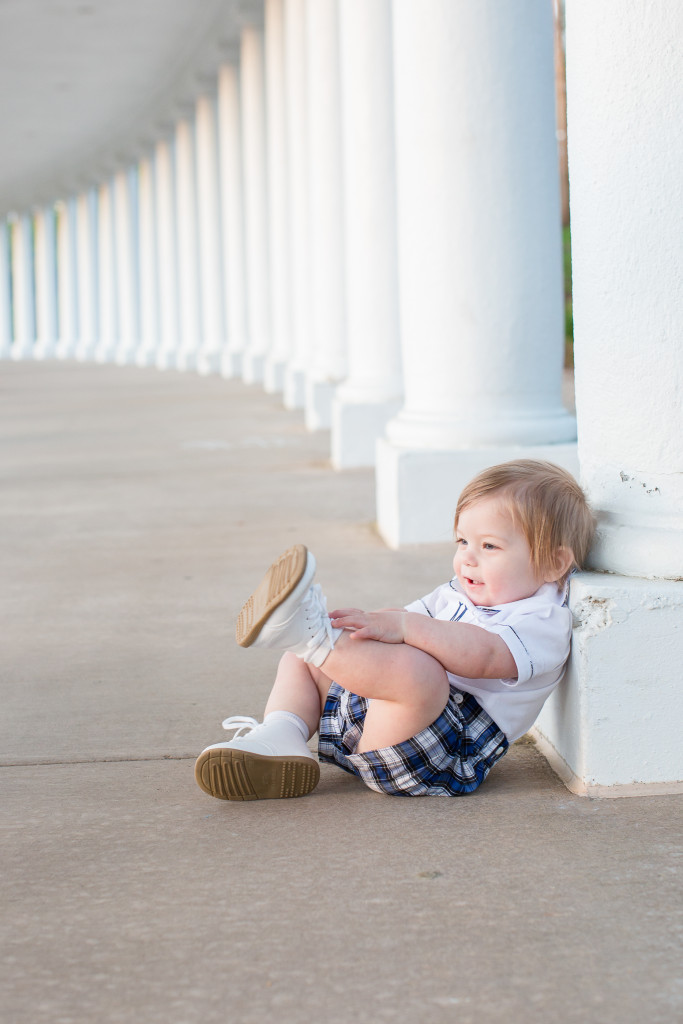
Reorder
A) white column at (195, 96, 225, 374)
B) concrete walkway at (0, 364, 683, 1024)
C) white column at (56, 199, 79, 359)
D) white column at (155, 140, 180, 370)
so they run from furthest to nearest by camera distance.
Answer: white column at (56, 199, 79, 359)
white column at (155, 140, 180, 370)
white column at (195, 96, 225, 374)
concrete walkway at (0, 364, 683, 1024)

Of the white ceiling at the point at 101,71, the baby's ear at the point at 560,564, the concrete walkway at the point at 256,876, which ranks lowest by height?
the concrete walkway at the point at 256,876

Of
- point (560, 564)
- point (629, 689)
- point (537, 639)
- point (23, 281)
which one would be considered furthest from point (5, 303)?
point (629, 689)

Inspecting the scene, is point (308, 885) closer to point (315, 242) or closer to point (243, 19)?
point (315, 242)

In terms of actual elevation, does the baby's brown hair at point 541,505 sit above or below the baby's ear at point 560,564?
above

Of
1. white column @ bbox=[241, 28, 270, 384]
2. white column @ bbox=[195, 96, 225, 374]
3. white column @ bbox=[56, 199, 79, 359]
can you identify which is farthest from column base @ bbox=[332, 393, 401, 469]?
white column @ bbox=[56, 199, 79, 359]

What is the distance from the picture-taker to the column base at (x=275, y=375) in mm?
23234

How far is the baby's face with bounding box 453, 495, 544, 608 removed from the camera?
3596 mm

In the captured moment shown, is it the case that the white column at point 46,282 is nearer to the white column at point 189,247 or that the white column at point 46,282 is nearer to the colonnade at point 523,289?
the white column at point 189,247

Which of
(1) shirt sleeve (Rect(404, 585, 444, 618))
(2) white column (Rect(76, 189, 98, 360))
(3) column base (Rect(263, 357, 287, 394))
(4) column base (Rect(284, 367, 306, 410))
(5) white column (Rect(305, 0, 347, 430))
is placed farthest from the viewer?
(2) white column (Rect(76, 189, 98, 360))

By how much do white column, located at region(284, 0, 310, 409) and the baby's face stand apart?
15631 millimetres

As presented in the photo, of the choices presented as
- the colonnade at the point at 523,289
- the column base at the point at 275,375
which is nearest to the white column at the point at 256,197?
the column base at the point at 275,375

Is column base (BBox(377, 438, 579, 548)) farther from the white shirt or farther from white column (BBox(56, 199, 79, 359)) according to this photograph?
white column (BBox(56, 199, 79, 359))

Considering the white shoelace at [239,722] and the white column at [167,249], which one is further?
the white column at [167,249]

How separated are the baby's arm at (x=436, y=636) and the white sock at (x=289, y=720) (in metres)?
0.46
